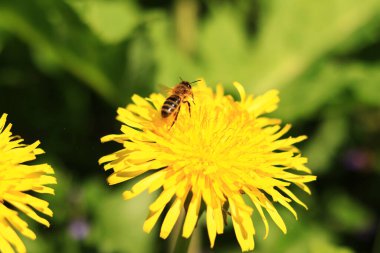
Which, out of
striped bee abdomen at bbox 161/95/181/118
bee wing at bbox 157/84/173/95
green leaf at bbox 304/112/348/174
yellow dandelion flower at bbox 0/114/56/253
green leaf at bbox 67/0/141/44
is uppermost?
green leaf at bbox 67/0/141/44

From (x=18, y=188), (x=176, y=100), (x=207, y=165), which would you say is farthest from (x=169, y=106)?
(x=18, y=188)

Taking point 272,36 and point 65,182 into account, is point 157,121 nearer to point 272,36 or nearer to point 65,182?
point 65,182

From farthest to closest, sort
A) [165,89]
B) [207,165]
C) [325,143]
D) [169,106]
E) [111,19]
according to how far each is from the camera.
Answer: [325,143]
[111,19]
[165,89]
[169,106]
[207,165]

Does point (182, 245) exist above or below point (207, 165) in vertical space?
below

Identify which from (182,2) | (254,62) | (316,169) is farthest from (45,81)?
(316,169)

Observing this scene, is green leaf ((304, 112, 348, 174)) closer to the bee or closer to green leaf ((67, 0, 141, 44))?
green leaf ((67, 0, 141, 44))

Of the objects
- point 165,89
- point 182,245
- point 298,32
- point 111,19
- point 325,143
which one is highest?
point 298,32

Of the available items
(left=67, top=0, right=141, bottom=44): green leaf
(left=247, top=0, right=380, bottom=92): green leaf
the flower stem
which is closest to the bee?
the flower stem

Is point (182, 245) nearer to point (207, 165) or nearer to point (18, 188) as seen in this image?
point (207, 165)
